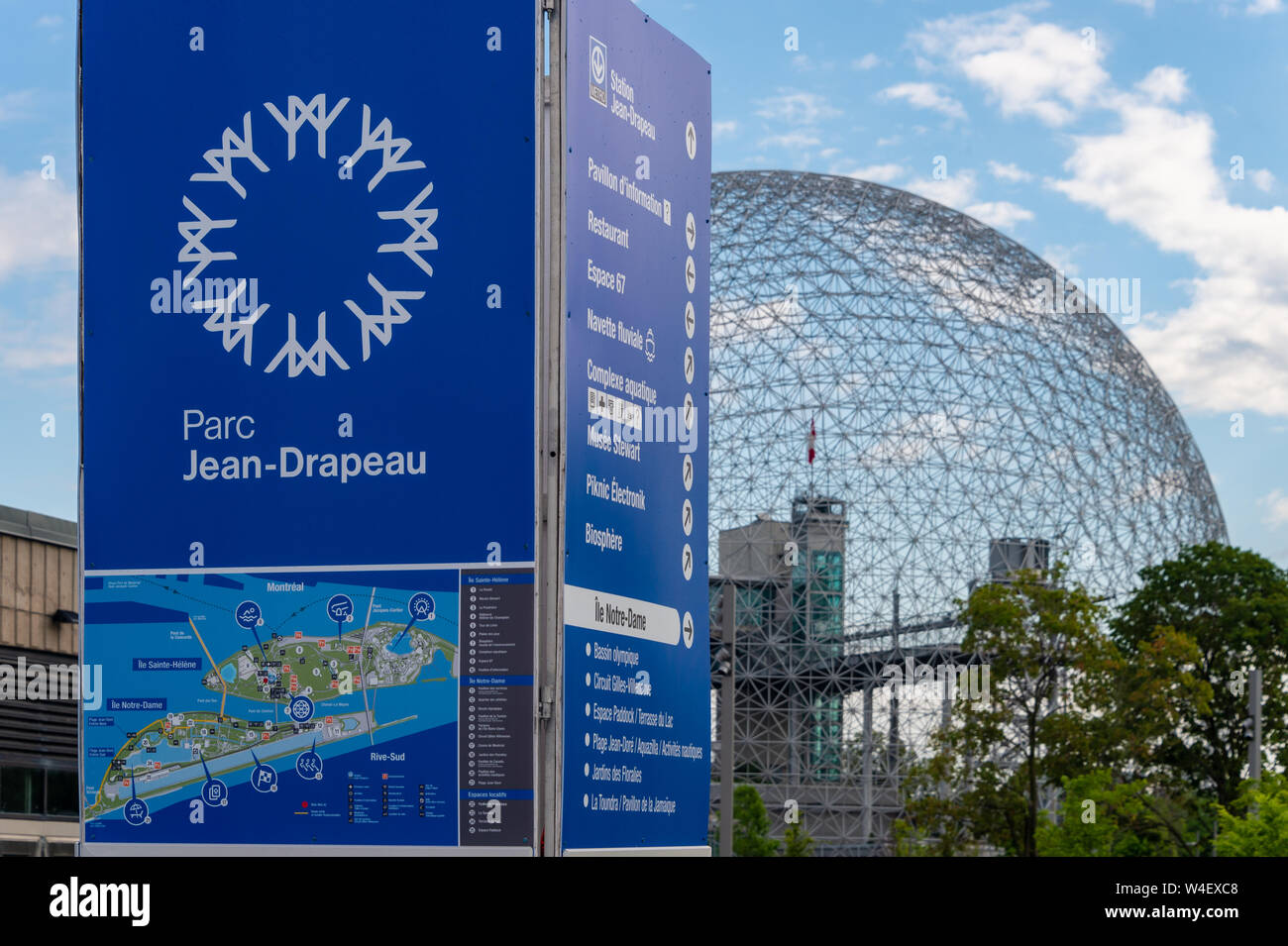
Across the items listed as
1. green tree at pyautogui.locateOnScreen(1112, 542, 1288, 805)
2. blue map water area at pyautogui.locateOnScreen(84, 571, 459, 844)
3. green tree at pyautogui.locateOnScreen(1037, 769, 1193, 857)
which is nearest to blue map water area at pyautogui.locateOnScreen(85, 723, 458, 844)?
blue map water area at pyautogui.locateOnScreen(84, 571, 459, 844)

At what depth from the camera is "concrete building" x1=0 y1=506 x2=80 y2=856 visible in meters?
25.5

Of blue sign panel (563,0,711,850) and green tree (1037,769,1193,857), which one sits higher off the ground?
blue sign panel (563,0,711,850)

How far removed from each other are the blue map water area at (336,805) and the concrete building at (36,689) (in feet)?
66.5

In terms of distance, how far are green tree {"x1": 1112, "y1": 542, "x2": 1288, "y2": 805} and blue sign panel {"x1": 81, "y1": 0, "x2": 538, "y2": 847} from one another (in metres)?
45.0

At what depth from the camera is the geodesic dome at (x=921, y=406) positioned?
203 ft

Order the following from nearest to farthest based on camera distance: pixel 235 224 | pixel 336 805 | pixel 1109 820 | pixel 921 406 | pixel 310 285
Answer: pixel 336 805, pixel 310 285, pixel 235 224, pixel 1109 820, pixel 921 406

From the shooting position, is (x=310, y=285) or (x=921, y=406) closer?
(x=310, y=285)

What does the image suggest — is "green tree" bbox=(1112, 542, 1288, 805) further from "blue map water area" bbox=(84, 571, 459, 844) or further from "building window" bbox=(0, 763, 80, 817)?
"blue map water area" bbox=(84, 571, 459, 844)

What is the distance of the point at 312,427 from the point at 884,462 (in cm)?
5768

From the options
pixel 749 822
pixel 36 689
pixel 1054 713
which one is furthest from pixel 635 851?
pixel 749 822

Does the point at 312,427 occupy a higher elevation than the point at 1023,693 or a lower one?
higher

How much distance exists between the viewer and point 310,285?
20.0ft

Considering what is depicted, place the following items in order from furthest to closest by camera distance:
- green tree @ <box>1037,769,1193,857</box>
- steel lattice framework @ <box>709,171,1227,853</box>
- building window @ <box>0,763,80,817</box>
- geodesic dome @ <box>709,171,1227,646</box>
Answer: geodesic dome @ <box>709,171,1227,646</box> < steel lattice framework @ <box>709,171,1227,853</box> < green tree @ <box>1037,769,1193,857</box> < building window @ <box>0,763,80,817</box>

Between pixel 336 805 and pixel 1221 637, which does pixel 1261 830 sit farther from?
pixel 1221 637
